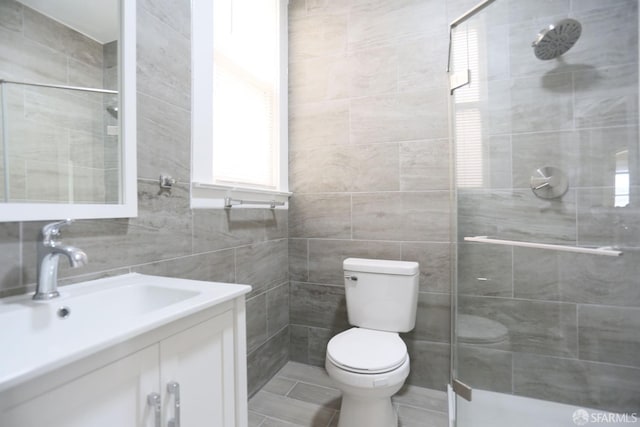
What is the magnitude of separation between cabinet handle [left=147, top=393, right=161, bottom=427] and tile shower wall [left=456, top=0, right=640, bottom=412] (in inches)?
61.3

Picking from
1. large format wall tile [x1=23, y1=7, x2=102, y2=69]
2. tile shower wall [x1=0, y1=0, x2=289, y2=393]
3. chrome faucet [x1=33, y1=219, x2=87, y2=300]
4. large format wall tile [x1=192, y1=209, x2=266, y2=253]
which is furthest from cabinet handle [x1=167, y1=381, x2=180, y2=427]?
large format wall tile [x1=23, y1=7, x2=102, y2=69]

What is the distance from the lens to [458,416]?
1.57m

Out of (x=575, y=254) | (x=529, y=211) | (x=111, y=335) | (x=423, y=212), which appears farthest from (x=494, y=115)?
(x=111, y=335)

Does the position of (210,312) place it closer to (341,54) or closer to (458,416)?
(458,416)

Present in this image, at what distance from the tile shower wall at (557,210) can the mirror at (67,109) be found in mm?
1645

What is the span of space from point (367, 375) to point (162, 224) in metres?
1.08

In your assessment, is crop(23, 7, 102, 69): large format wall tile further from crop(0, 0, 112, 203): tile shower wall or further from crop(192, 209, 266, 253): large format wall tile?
crop(192, 209, 266, 253): large format wall tile

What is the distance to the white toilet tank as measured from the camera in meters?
1.72

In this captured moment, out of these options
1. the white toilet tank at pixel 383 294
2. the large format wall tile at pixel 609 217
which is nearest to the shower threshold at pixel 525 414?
the white toilet tank at pixel 383 294

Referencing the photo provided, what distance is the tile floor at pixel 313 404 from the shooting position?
5.27 feet

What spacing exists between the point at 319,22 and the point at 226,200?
1470 millimetres

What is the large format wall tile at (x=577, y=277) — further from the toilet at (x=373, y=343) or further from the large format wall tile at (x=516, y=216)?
the toilet at (x=373, y=343)

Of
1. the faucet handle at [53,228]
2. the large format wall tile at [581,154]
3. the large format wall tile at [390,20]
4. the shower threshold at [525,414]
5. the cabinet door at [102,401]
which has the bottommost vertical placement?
the shower threshold at [525,414]

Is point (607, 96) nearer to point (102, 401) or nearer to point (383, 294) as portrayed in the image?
point (383, 294)
